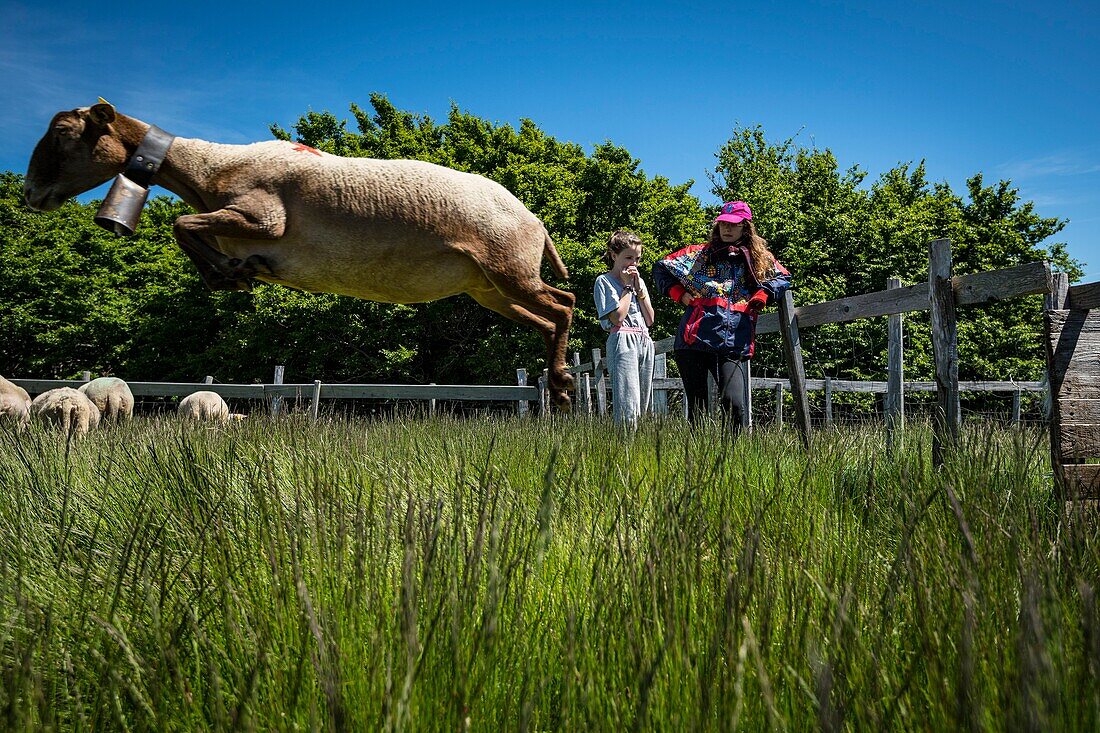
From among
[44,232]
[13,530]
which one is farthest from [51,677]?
[44,232]

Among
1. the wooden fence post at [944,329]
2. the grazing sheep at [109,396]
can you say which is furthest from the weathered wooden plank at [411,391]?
the wooden fence post at [944,329]

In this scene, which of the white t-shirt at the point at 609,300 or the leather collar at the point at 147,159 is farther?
the white t-shirt at the point at 609,300

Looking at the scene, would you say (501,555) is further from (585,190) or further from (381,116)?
(381,116)

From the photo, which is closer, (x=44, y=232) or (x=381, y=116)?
(x=381, y=116)

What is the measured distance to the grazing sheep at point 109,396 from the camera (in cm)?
938

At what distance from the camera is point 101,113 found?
3498 mm

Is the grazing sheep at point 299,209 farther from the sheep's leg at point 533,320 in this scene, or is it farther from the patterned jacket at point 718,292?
the patterned jacket at point 718,292

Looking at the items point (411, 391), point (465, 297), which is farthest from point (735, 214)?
point (465, 297)

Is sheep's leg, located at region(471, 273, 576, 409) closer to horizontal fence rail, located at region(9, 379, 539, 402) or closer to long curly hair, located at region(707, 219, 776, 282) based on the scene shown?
long curly hair, located at region(707, 219, 776, 282)

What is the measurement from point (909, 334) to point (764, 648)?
71.7 feet

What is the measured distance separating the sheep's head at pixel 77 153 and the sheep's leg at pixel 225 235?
453 mm

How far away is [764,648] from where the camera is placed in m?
1.19

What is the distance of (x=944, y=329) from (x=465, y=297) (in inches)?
635

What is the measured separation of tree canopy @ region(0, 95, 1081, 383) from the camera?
63.4ft
